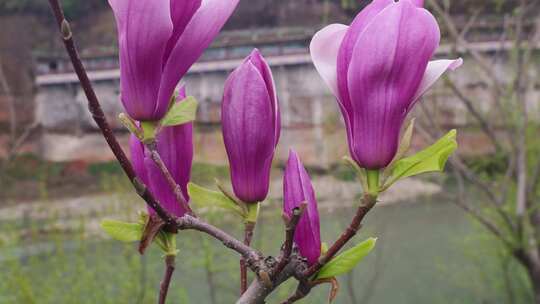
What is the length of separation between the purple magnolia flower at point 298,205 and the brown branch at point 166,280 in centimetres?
9

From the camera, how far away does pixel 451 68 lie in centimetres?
30

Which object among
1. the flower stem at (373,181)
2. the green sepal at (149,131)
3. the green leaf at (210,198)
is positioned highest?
the green sepal at (149,131)

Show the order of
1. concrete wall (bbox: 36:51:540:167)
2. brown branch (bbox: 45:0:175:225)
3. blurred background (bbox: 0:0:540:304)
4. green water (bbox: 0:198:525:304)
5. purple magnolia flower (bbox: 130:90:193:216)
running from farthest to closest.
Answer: concrete wall (bbox: 36:51:540:167), green water (bbox: 0:198:525:304), blurred background (bbox: 0:0:540:304), purple magnolia flower (bbox: 130:90:193:216), brown branch (bbox: 45:0:175:225)

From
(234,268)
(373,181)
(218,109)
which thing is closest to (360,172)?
(373,181)

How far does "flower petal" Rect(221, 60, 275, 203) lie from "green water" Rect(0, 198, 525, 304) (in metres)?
2.20

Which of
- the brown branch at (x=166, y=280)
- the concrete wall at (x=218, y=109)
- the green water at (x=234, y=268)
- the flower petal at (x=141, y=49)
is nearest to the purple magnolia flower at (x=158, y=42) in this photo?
the flower petal at (x=141, y=49)

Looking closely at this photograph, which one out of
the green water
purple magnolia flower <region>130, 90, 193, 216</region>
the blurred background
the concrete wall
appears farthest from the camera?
the concrete wall

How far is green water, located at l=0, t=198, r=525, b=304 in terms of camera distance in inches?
101

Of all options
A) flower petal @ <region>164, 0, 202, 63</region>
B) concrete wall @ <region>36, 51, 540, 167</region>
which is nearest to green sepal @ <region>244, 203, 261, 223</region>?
flower petal @ <region>164, 0, 202, 63</region>

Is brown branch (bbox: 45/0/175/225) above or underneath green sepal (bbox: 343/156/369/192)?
above

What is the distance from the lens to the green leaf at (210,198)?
0.35m

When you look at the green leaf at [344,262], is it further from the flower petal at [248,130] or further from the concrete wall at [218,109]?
the concrete wall at [218,109]

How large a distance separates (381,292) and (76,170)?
551 centimetres

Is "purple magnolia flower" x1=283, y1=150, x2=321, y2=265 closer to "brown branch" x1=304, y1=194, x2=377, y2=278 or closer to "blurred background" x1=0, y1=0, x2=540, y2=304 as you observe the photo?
"brown branch" x1=304, y1=194, x2=377, y2=278
